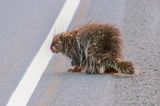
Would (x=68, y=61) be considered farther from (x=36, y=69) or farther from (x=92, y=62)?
(x=92, y=62)

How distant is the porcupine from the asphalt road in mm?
142

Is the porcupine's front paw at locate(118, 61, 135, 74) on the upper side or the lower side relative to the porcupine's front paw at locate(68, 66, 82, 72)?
upper

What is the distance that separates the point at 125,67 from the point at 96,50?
455 millimetres

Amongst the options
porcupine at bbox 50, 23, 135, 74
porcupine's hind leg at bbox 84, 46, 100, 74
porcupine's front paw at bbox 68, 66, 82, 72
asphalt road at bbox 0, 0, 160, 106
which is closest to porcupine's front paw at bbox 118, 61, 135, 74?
porcupine at bbox 50, 23, 135, 74

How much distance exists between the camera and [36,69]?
9.70 m

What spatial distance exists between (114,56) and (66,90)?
3.24 feet

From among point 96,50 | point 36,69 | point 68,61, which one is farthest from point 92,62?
point 68,61

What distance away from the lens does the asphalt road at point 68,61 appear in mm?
8422

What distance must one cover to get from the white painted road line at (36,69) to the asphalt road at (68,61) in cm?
7

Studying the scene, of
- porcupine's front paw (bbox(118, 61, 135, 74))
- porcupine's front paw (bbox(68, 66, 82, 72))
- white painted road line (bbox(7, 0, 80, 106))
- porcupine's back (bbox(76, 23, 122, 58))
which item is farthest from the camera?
porcupine's front paw (bbox(68, 66, 82, 72))

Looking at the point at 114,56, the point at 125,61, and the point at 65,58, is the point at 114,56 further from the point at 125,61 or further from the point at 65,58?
the point at 65,58

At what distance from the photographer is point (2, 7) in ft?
45.9

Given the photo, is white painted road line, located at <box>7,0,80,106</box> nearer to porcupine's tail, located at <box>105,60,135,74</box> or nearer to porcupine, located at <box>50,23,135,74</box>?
porcupine, located at <box>50,23,135,74</box>

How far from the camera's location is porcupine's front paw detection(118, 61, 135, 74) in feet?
30.6
